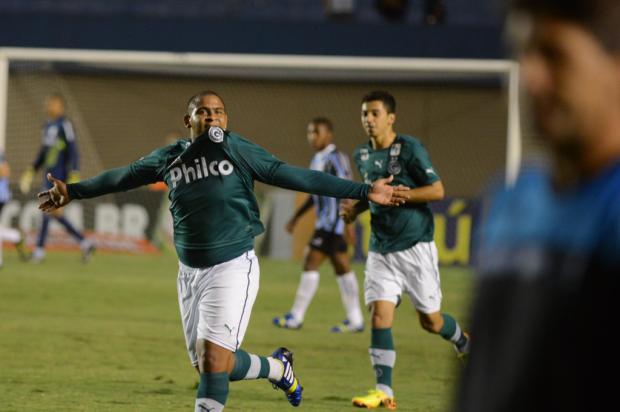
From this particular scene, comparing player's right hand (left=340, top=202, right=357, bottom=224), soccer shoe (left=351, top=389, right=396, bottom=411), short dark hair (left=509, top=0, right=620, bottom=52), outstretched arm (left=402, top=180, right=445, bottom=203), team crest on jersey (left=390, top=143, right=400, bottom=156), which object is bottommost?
soccer shoe (left=351, top=389, right=396, bottom=411)

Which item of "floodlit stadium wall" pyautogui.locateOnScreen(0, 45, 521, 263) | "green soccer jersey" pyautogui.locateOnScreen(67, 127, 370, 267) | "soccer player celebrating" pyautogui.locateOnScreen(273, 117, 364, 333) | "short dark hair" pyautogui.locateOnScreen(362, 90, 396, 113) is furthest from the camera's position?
"floodlit stadium wall" pyautogui.locateOnScreen(0, 45, 521, 263)

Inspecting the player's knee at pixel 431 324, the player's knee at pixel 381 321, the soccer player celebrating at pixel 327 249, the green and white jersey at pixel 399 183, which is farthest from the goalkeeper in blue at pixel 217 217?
the soccer player celebrating at pixel 327 249

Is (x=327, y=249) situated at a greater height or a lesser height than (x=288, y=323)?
greater

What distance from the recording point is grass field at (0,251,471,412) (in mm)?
7848

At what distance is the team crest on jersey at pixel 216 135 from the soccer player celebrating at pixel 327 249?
18.5ft

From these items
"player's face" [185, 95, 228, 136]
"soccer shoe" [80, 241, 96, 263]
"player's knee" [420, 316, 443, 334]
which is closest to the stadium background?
"soccer shoe" [80, 241, 96, 263]

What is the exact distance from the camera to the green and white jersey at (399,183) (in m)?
7.86

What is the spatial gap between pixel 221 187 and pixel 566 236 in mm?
4670

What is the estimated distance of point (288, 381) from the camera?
23.2 ft

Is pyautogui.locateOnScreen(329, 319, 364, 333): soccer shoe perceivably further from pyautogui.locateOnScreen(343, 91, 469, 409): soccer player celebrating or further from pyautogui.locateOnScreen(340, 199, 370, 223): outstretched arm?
pyautogui.locateOnScreen(340, 199, 370, 223): outstretched arm

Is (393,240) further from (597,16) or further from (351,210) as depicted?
(597,16)

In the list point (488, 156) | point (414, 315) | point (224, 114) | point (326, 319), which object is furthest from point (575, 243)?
point (488, 156)

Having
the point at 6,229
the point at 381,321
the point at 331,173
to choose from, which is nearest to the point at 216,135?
the point at 381,321

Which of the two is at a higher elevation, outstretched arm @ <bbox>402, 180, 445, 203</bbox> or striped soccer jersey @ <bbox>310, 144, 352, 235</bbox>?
outstretched arm @ <bbox>402, 180, 445, 203</bbox>
